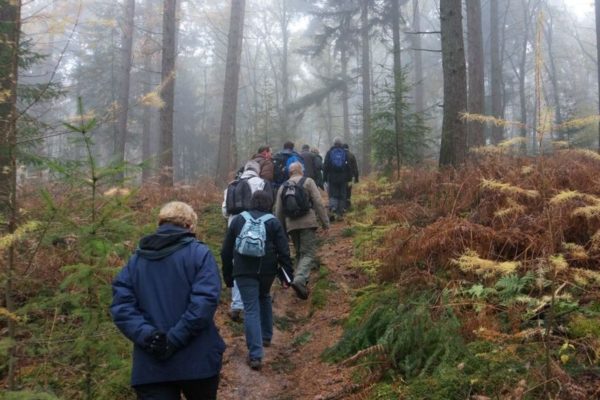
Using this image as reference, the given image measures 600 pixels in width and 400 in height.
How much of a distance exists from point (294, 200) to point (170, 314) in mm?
4500

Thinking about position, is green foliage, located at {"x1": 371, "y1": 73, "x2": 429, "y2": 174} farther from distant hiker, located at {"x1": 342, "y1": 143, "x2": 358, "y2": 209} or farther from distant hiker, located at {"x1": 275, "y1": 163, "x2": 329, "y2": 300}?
distant hiker, located at {"x1": 275, "y1": 163, "x2": 329, "y2": 300}

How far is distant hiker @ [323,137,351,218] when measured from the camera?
11.9 m

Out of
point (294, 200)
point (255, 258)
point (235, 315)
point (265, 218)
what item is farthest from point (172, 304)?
point (294, 200)

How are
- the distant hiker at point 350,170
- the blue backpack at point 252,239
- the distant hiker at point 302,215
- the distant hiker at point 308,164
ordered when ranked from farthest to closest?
the distant hiker at point 308,164 < the distant hiker at point 350,170 < the distant hiker at point 302,215 < the blue backpack at point 252,239

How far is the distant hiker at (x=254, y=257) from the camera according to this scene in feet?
18.7

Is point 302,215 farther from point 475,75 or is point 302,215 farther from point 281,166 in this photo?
point 475,75

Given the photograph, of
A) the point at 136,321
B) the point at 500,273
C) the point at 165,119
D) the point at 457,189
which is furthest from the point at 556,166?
the point at 165,119

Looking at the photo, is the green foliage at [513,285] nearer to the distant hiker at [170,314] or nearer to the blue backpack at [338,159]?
the distant hiker at [170,314]

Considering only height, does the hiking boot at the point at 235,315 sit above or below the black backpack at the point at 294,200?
below

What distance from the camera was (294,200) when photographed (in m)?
7.74

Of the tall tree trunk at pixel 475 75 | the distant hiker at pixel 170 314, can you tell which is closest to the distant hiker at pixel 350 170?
the tall tree trunk at pixel 475 75

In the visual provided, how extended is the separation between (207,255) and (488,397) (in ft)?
7.78

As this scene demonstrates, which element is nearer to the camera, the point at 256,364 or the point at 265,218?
the point at 256,364

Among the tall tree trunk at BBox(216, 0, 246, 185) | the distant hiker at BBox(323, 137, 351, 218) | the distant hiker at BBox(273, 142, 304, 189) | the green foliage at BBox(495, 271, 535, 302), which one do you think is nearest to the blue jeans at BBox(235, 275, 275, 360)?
the green foliage at BBox(495, 271, 535, 302)
